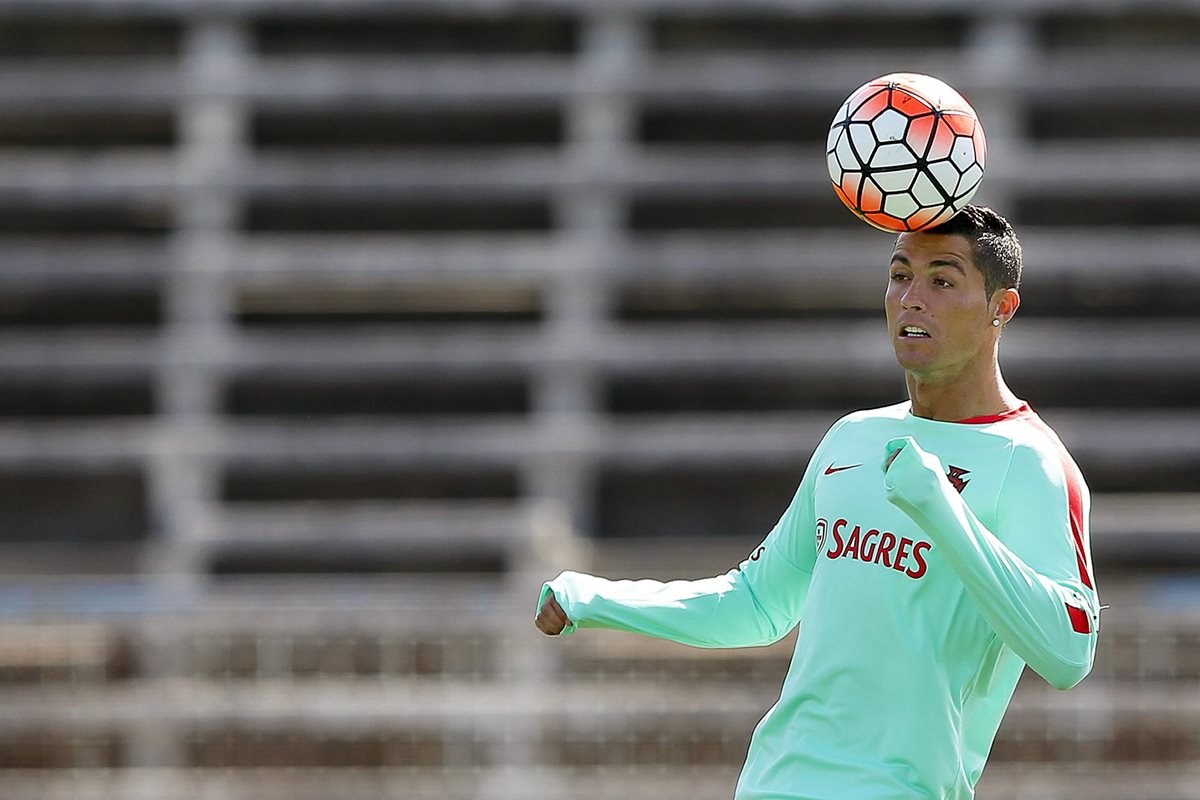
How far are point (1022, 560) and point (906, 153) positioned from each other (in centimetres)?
115

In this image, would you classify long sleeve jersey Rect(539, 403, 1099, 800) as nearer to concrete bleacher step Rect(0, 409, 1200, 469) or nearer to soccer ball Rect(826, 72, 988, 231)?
soccer ball Rect(826, 72, 988, 231)

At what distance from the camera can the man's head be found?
16.2 ft

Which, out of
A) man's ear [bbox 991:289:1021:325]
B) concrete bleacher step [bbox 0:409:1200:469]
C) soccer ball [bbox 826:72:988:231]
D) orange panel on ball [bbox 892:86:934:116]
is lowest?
concrete bleacher step [bbox 0:409:1200:469]

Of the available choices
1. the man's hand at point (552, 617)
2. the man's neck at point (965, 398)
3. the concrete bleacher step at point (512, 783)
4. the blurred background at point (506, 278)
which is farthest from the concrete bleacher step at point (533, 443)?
the man's neck at point (965, 398)

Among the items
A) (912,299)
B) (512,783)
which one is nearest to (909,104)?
(912,299)

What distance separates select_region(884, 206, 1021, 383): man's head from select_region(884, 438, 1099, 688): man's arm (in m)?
0.38

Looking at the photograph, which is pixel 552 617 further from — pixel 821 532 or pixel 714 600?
pixel 821 532

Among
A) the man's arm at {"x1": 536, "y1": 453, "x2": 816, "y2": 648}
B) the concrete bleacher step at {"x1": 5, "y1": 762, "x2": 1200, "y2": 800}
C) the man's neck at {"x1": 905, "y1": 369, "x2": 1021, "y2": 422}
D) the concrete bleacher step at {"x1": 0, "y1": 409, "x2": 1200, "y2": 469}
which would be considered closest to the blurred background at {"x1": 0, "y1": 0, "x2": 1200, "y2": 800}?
the concrete bleacher step at {"x1": 0, "y1": 409, "x2": 1200, "y2": 469}

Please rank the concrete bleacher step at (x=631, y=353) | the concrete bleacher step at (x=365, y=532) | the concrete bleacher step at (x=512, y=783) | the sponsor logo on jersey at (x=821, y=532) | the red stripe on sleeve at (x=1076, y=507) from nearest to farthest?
the red stripe on sleeve at (x=1076, y=507)
the sponsor logo on jersey at (x=821, y=532)
the concrete bleacher step at (x=512, y=783)
the concrete bleacher step at (x=365, y=532)
the concrete bleacher step at (x=631, y=353)

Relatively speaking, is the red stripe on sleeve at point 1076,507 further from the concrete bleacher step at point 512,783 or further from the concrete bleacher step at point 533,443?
the concrete bleacher step at point 533,443

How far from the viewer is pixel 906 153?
5.10m

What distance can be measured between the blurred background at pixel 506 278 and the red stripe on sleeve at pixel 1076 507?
21.9 meters

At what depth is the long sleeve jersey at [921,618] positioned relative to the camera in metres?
4.52

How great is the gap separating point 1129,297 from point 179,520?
1491cm
